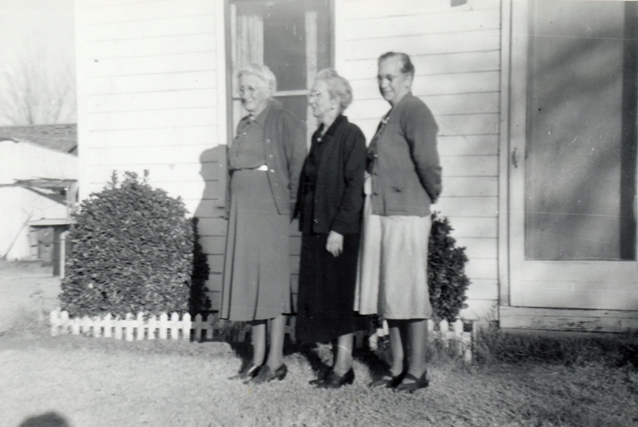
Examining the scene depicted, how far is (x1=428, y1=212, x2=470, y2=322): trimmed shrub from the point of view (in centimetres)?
415

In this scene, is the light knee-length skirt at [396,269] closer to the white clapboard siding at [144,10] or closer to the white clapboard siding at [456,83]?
the white clapboard siding at [456,83]

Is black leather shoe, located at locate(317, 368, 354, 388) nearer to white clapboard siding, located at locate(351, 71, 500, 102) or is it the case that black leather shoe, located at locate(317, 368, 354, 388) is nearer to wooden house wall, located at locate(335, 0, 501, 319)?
wooden house wall, located at locate(335, 0, 501, 319)

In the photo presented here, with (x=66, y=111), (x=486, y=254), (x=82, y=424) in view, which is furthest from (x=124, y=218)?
(x=66, y=111)

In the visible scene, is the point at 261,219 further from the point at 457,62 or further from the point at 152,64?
the point at 152,64

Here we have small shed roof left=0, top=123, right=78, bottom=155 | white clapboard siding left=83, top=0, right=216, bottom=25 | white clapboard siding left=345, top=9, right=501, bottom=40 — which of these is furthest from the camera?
small shed roof left=0, top=123, right=78, bottom=155

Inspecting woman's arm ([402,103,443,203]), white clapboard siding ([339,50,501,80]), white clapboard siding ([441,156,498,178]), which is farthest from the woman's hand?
white clapboard siding ([339,50,501,80])

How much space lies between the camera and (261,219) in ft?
11.1

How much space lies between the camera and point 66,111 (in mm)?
22672

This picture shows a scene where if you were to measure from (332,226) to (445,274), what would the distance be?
1457 millimetres

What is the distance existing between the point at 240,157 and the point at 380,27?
6.56 feet

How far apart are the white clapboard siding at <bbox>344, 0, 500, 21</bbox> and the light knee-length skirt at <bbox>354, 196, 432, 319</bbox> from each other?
2208 mm

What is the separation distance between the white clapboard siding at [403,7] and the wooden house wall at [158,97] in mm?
1275

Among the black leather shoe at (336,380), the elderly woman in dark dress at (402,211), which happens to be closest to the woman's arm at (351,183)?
the elderly woman in dark dress at (402,211)

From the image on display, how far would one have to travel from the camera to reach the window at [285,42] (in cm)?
491
